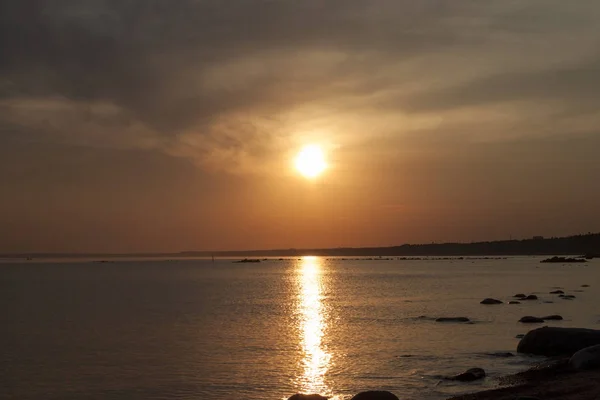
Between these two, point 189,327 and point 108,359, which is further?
point 189,327

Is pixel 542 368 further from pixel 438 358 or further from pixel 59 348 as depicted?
Answer: pixel 59 348

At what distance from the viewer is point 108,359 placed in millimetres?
33750

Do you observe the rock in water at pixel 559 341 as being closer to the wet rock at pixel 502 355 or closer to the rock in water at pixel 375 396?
the wet rock at pixel 502 355

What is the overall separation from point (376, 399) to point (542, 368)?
9791 millimetres

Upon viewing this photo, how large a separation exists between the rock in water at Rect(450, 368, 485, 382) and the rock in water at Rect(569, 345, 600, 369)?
3.67 m

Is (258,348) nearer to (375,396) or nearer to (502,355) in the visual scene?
(502,355)

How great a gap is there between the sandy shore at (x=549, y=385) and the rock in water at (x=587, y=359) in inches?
19.5

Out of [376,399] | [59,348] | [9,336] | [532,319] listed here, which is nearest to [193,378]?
[376,399]

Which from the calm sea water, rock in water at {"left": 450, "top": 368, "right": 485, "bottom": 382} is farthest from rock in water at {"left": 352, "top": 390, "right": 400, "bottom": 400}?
rock in water at {"left": 450, "top": 368, "right": 485, "bottom": 382}

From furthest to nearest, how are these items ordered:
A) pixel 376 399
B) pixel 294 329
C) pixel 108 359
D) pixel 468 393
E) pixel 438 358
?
pixel 294 329 → pixel 108 359 → pixel 438 358 → pixel 468 393 → pixel 376 399

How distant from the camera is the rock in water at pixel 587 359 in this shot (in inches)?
974

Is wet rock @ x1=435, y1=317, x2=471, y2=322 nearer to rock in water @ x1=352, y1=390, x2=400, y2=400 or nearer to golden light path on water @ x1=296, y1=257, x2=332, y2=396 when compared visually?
golden light path on water @ x1=296, y1=257, x2=332, y2=396

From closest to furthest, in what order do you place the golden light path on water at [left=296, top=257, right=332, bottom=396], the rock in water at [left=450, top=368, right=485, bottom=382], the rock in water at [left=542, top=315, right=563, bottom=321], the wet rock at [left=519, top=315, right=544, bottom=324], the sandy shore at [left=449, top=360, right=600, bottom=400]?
the sandy shore at [left=449, top=360, right=600, bottom=400], the rock in water at [left=450, top=368, right=485, bottom=382], the golden light path on water at [left=296, top=257, right=332, bottom=396], the wet rock at [left=519, top=315, right=544, bottom=324], the rock in water at [left=542, top=315, right=563, bottom=321]

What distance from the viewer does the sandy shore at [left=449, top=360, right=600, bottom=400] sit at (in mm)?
19828
